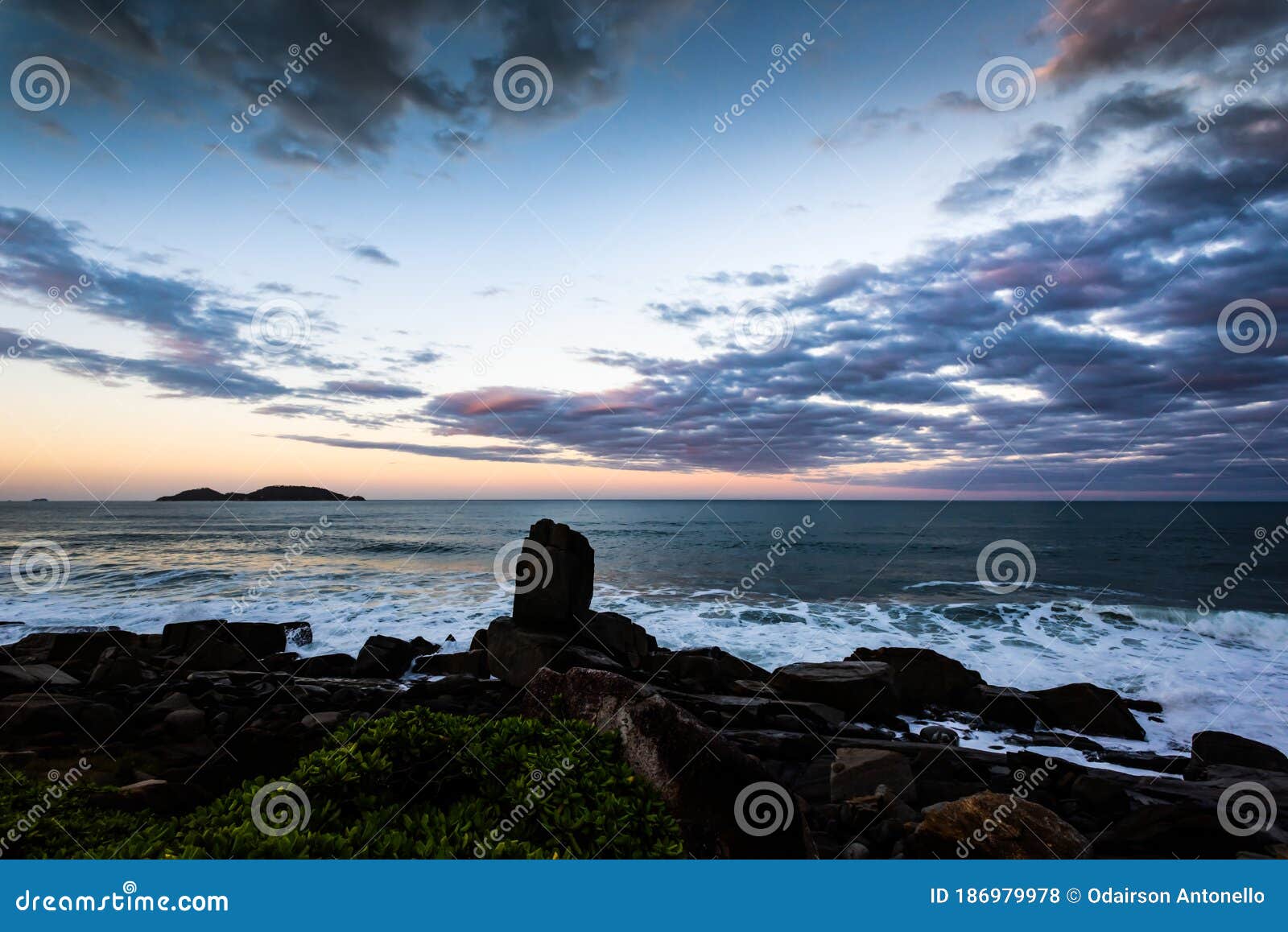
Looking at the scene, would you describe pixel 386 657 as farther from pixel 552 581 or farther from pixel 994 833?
pixel 994 833

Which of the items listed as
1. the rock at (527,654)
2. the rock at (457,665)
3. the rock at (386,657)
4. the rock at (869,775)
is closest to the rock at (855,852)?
the rock at (869,775)

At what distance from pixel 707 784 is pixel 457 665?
13.0 m

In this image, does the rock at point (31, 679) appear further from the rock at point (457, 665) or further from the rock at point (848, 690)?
the rock at point (848, 690)

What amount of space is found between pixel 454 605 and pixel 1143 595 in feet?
128

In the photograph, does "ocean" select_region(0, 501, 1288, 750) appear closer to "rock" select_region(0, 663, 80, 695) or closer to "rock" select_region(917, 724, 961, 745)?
"rock" select_region(917, 724, 961, 745)

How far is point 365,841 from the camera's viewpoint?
449 centimetres

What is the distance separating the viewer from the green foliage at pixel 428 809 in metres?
4.39

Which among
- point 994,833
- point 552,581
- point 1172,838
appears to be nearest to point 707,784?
point 994,833

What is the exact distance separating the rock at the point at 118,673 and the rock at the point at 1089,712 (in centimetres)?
2258

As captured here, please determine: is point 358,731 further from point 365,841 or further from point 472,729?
point 365,841

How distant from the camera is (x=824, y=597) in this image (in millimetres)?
33062

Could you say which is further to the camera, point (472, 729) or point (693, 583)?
point (693, 583)

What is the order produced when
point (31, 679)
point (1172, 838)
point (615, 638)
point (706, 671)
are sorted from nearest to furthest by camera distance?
1. point (1172, 838)
2. point (31, 679)
3. point (706, 671)
4. point (615, 638)

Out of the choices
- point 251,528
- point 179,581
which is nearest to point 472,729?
point 179,581
